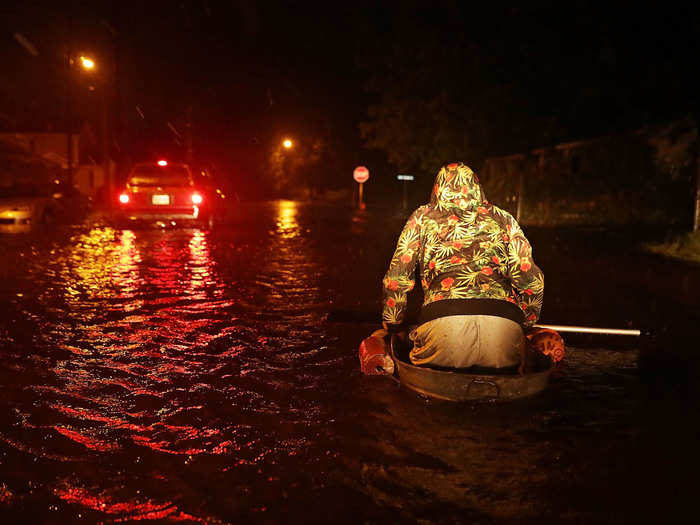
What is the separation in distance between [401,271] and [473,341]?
741 millimetres

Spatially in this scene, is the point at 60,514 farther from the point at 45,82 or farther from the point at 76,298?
the point at 45,82

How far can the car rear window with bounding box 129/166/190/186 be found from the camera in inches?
773

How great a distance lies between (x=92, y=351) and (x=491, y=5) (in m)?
23.4

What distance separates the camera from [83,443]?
4.57m

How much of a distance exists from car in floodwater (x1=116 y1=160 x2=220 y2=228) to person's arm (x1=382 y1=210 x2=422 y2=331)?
15.0 metres

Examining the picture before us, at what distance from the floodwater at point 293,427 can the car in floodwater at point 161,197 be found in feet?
32.3

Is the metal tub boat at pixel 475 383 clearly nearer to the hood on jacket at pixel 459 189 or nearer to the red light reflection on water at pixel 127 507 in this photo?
the hood on jacket at pixel 459 189

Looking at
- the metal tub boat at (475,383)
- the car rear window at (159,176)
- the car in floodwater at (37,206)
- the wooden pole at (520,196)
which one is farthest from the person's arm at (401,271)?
the wooden pole at (520,196)

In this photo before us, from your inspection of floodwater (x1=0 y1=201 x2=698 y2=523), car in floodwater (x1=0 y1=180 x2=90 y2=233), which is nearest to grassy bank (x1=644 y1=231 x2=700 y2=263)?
floodwater (x1=0 y1=201 x2=698 y2=523)

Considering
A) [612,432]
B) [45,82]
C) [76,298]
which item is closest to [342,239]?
[76,298]

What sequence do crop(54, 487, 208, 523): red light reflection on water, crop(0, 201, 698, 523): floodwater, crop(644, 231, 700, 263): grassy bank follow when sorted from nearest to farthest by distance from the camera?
crop(54, 487, 208, 523): red light reflection on water
crop(0, 201, 698, 523): floodwater
crop(644, 231, 700, 263): grassy bank

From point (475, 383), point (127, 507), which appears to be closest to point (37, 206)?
point (475, 383)

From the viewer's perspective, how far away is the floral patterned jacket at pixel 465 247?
4891 millimetres

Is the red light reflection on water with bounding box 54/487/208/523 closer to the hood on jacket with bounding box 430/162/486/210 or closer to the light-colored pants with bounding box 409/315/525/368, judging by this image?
the light-colored pants with bounding box 409/315/525/368
